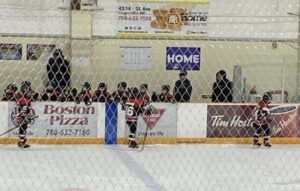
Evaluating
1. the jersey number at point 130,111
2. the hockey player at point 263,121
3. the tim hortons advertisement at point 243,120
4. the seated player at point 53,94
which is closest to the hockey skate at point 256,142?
the hockey player at point 263,121

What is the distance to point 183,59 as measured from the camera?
40.3ft

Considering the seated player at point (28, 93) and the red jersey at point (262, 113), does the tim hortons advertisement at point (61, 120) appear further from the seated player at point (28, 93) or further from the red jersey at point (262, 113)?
the red jersey at point (262, 113)

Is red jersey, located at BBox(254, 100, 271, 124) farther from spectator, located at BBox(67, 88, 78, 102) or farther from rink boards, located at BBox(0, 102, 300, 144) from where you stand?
spectator, located at BBox(67, 88, 78, 102)

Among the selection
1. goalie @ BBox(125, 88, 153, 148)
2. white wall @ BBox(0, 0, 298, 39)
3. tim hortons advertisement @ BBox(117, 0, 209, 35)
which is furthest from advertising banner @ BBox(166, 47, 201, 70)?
goalie @ BBox(125, 88, 153, 148)

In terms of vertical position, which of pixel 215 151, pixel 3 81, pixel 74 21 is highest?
pixel 74 21

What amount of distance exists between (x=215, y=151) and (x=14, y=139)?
109 inches

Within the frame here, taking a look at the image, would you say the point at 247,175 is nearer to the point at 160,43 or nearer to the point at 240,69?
the point at 240,69

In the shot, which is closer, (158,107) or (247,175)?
(247,175)

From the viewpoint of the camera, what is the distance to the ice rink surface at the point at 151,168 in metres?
5.79

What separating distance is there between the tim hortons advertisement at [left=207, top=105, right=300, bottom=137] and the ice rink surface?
1.14 ft

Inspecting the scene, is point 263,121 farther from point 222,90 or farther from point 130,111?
point 130,111

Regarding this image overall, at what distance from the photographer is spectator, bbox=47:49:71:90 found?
8962 millimetres

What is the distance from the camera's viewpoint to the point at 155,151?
8859mm

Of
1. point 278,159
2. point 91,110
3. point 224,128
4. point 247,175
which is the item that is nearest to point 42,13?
point 91,110
